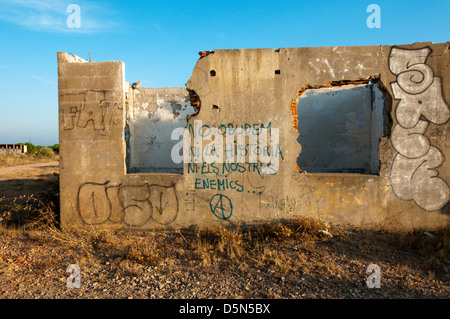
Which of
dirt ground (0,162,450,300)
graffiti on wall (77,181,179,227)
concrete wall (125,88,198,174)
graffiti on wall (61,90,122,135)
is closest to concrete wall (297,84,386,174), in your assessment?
dirt ground (0,162,450,300)

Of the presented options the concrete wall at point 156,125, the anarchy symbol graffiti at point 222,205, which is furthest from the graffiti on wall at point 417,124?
the concrete wall at point 156,125

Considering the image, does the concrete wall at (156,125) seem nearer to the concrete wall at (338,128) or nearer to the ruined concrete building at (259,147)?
the ruined concrete building at (259,147)

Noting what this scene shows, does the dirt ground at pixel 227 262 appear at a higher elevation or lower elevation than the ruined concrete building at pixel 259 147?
lower

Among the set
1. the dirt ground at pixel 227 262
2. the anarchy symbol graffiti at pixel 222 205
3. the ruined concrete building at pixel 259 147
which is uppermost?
the ruined concrete building at pixel 259 147

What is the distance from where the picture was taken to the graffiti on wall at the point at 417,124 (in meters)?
4.46

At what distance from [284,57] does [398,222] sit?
3.39 m

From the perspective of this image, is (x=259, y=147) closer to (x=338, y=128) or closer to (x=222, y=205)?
(x=222, y=205)

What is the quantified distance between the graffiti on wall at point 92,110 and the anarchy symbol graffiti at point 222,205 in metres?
2.19

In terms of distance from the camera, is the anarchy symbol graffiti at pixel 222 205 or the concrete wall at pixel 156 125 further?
the concrete wall at pixel 156 125

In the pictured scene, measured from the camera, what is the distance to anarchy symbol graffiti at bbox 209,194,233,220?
15.5ft

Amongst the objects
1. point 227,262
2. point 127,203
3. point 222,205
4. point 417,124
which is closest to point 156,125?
point 127,203

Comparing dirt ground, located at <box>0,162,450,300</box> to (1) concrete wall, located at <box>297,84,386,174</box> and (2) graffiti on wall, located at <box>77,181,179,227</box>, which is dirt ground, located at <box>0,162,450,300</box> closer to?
(2) graffiti on wall, located at <box>77,181,179,227</box>

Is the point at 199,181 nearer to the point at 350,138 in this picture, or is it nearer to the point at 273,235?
the point at 273,235

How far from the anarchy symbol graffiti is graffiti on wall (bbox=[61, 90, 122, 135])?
2193mm
